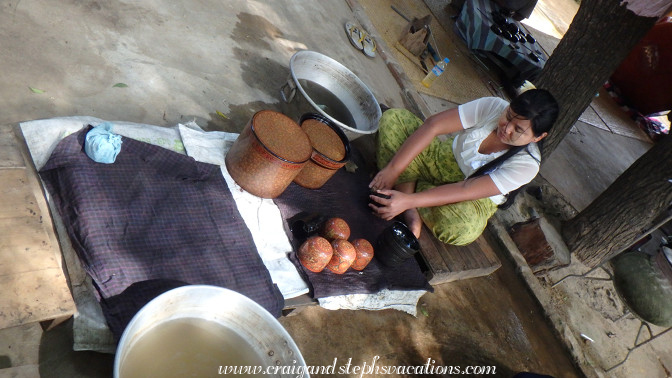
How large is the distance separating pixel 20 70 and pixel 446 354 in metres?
3.09

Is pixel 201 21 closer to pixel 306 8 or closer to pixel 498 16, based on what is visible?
pixel 306 8

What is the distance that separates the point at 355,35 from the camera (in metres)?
4.81

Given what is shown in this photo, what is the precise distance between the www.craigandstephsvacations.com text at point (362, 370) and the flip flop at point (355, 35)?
10.7 ft

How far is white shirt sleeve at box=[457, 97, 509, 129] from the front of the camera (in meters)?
2.92

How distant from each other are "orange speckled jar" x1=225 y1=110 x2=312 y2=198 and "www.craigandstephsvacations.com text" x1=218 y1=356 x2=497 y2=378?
103cm

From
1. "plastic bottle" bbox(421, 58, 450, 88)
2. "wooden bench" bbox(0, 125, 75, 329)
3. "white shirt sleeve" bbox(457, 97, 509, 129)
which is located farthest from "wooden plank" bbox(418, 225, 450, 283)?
"plastic bottle" bbox(421, 58, 450, 88)

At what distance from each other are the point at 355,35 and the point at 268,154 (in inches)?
113

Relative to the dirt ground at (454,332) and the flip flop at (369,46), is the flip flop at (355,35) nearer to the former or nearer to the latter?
the flip flop at (369,46)

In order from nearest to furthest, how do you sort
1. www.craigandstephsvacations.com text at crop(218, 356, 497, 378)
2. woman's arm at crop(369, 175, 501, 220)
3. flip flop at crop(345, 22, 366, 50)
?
www.craigandstephsvacations.com text at crop(218, 356, 497, 378) → woman's arm at crop(369, 175, 501, 220) → flip flop at crop(345, 22, 366, 50)

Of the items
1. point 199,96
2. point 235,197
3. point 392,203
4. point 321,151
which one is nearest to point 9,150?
point 235,197

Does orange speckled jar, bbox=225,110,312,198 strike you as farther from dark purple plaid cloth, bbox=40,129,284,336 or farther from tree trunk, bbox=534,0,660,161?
tree trunk, bbox=534,0,660,161

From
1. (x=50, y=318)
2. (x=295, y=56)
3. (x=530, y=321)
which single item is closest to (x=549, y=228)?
(x=530, y=321)

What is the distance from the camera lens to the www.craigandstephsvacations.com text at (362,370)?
1.77m

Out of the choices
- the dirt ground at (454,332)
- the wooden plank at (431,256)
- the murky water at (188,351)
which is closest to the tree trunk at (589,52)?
the dirt ground at (454,332)
